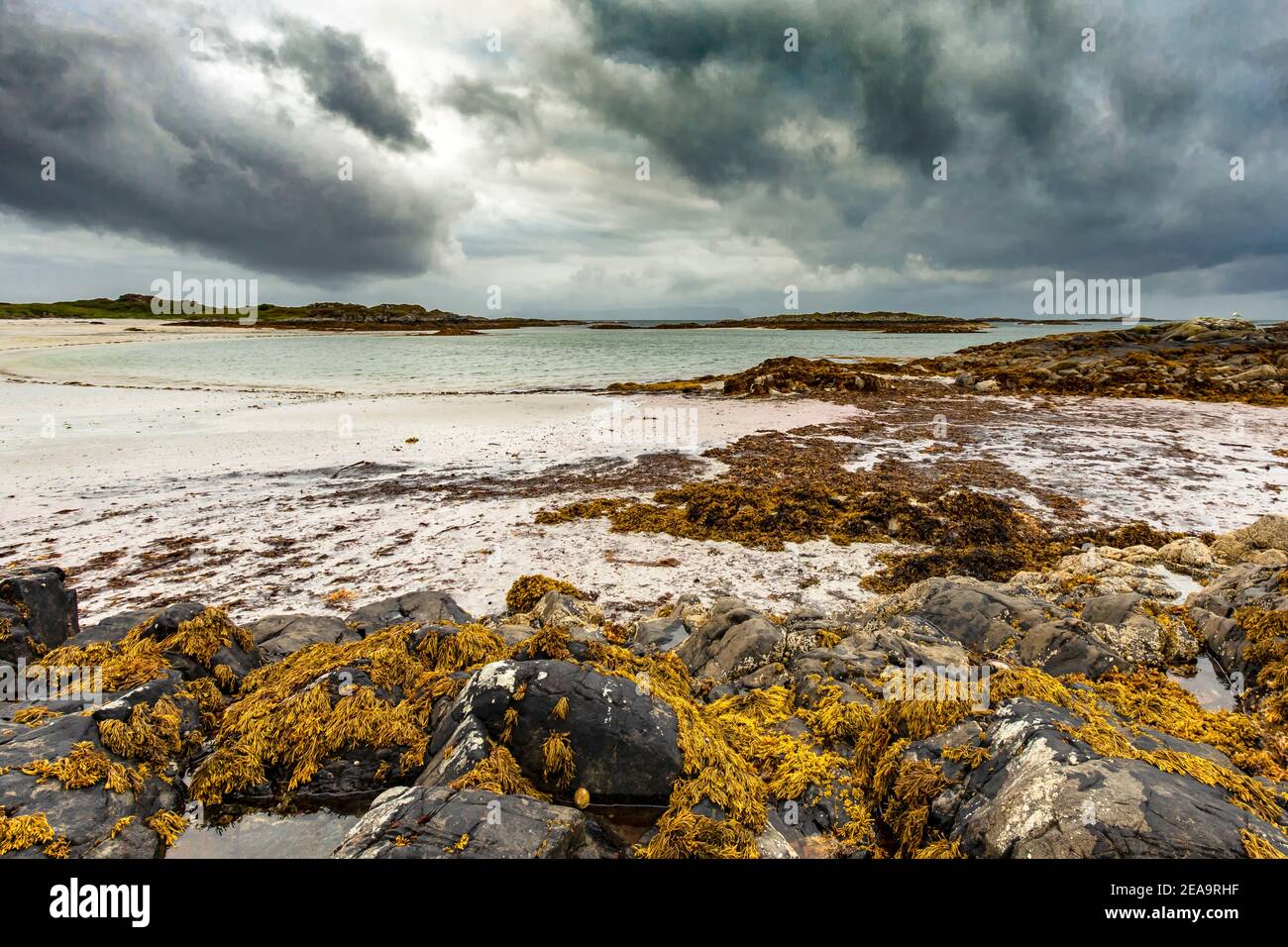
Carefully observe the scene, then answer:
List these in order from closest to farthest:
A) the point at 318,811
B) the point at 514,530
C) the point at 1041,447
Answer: the point at 318,811, the point at 514,530, the point at 1041,447

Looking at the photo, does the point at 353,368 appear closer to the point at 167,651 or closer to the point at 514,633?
the point at 167,651

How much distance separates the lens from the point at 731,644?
589 cm

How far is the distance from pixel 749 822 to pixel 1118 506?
38.2 feet

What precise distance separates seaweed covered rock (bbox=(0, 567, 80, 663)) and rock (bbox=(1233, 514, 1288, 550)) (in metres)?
14.8

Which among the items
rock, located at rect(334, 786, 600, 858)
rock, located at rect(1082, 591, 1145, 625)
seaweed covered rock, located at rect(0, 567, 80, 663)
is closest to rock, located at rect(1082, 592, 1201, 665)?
rock, located at rect(1082, 591, 1145, 625)

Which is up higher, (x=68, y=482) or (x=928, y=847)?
(x=68, y=482)

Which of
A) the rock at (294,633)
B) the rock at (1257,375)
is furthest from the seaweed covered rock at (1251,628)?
the rock at (1257,375)

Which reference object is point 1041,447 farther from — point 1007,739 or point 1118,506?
point 1007,739

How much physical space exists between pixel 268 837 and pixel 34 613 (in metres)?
4.08

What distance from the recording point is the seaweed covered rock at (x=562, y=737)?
3.86m

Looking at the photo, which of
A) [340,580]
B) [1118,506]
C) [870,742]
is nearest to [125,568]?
[340,580]

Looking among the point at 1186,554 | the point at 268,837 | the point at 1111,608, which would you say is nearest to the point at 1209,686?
the point at 1111,608

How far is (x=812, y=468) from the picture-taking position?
14344mm
